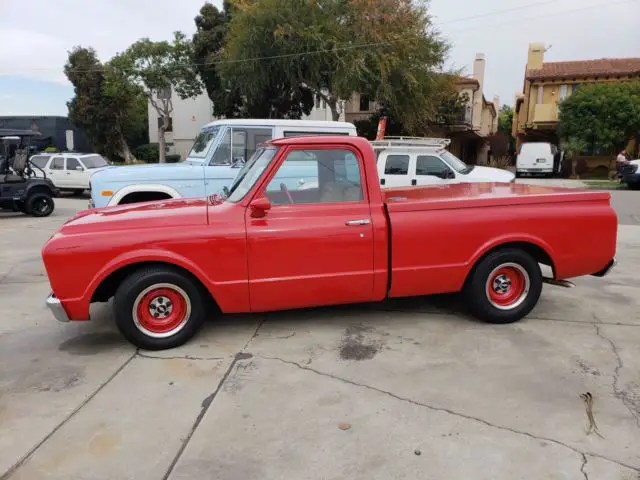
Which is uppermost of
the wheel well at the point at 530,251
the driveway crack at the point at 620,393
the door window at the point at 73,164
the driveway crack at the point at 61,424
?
the door window at the point at 73,164

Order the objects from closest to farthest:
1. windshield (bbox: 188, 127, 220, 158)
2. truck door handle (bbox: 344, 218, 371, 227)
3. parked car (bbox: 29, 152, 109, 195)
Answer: truck door handle (bbox: 344, 218, 371, 227)
windshield (bbox: 188, 127, 220, 158)
parked car (bbox: 29, 152, 109, 195)

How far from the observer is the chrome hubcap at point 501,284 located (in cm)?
493

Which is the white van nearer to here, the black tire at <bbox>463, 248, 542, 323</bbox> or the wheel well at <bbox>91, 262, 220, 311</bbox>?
the black tire at <bbox>463, 248, 542, 323</bbox>

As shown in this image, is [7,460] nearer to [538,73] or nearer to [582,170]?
[582,170]

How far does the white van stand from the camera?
2630 cm

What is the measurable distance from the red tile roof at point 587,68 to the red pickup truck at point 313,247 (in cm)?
3272

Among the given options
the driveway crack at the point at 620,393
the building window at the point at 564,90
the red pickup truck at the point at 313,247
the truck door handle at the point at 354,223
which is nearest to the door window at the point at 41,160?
the red pickup truck at the point at 313,247

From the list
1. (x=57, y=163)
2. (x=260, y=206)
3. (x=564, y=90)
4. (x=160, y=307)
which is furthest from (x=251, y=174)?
(x=564, y=90)

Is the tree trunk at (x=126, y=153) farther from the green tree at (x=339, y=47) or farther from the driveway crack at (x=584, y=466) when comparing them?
the driveway crack at (x=584, y=466)

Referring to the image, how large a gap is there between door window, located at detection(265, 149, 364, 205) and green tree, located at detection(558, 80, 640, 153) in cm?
2666

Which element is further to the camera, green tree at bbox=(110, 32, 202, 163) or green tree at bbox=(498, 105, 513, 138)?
green tree at bbox=(498, 105, 513, 138)

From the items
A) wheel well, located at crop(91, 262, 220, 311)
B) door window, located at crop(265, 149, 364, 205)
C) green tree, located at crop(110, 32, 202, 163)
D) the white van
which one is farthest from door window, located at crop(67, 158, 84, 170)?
the white van

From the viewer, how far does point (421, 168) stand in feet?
36.2

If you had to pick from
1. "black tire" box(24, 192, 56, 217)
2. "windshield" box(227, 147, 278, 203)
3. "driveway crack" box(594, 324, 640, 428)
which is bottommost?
"driveway crack" box(594, 324, 640, 428)
